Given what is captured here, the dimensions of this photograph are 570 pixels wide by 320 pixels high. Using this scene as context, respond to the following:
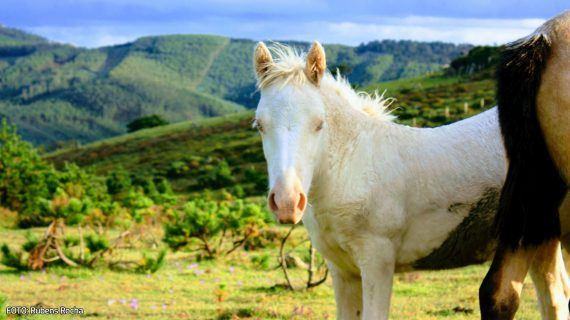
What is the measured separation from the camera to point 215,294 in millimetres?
10602

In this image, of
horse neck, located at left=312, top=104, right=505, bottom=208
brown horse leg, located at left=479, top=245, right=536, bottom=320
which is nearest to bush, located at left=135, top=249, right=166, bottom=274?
horse neck, located at left=312, top=104, right=505, bottom=208

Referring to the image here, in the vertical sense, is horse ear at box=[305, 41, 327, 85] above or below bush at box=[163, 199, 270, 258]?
above

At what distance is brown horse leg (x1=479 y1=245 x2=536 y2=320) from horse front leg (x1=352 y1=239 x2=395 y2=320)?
720mm

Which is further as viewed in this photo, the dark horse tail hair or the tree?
the tree

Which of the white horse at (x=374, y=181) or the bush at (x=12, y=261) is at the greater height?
the white horse at (x=374, y=181)

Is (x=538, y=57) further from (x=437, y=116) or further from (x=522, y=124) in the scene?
(x=437, y=116)

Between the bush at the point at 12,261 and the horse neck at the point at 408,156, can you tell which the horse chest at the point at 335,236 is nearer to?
the horse neck at the point at 408,156

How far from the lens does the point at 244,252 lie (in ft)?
53.4

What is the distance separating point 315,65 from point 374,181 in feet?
3.00

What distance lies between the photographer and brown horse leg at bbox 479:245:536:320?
14.0ft

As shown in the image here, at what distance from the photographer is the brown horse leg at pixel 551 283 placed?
16.7 ft

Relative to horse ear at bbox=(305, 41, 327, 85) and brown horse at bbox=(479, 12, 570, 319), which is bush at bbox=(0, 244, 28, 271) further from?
brown horse at bbox=(479, 12, 570, 319)

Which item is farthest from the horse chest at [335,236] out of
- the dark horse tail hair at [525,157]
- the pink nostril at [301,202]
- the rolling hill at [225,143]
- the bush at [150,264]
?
the rolling hill at [225,143]

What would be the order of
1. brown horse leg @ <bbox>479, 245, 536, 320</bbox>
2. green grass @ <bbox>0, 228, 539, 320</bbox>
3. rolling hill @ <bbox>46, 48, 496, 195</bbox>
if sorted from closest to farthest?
1. brown horse leg @ <bbox>479, 245, 536, 320</bbox>
2. green grass @ <bbox>0, 228, 539, 320</bbox>
3. rolling hill @ <bbox>46, 48, 496, 195</bbox>
